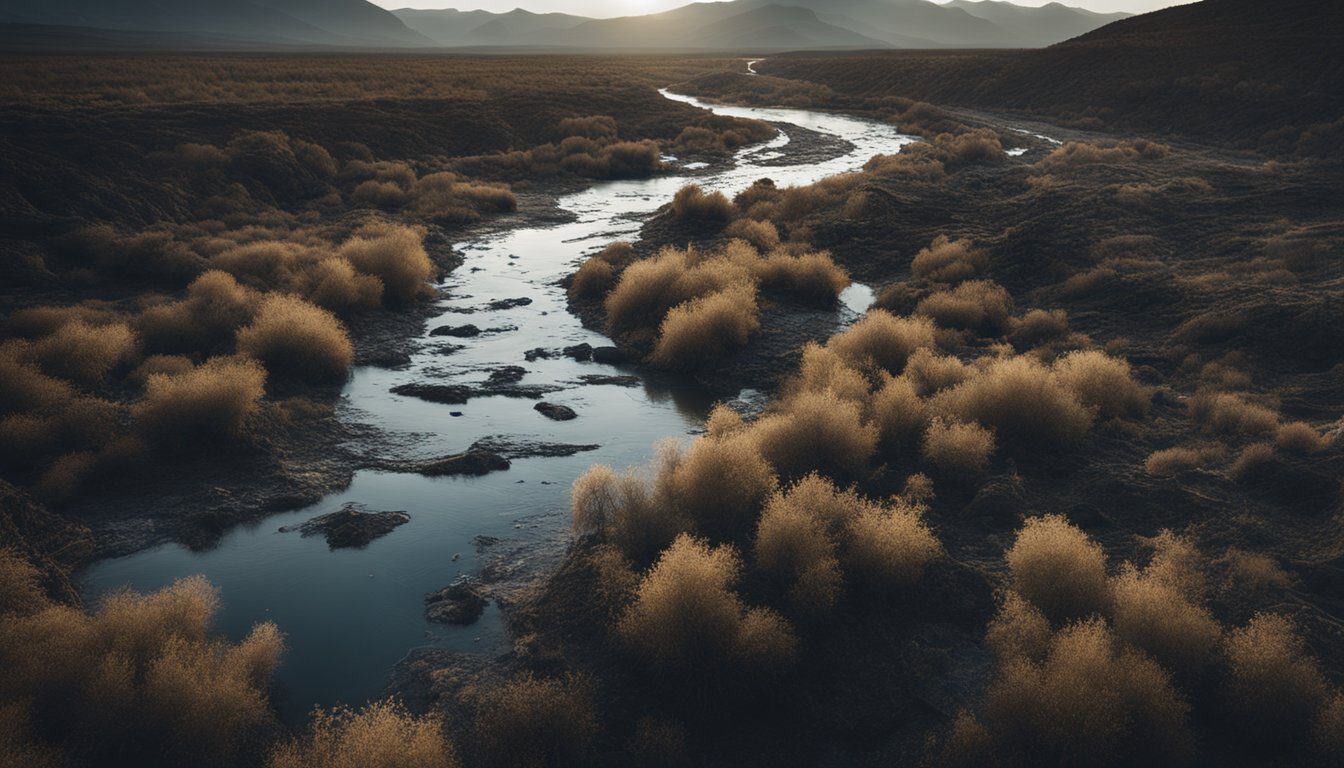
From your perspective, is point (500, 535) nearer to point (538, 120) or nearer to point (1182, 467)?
point (1182, 467)

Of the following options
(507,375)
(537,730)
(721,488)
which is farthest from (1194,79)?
(537,730)

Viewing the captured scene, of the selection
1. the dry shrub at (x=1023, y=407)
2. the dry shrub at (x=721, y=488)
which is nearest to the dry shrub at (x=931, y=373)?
the dry shrub at (x=1023, y=407)

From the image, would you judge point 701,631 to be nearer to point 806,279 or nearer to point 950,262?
point 806,279

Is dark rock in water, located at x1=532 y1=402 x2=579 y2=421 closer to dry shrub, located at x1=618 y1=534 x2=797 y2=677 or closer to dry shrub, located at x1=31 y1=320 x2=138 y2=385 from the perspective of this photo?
dry shrub, located at x1=618 y1=534 x2=797 y2=677

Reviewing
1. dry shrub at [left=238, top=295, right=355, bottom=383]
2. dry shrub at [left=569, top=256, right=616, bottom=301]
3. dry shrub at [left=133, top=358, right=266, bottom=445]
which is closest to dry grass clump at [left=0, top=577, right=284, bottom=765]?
dry shrub at [left=133, top=358, right=266, bottom=445]

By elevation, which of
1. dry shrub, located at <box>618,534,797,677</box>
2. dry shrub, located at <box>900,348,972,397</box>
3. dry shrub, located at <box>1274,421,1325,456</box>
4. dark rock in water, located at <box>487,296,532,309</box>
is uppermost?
dry shrub, located at <box>1274,421,1325,456</box>

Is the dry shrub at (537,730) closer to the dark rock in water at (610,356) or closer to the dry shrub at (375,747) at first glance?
the dry shrub at (375,747)

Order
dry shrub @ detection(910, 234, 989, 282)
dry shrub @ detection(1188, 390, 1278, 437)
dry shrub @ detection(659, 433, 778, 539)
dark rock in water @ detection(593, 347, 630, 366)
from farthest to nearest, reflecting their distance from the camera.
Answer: dry shrub @ detection(910, 234, 989, 282), dark rock in water @ detection(593, 347, 630, 366), dry shrub @ detection(1188, 390, 1278, 437), dry shrub @ detection(659, 433, 778, 539)
